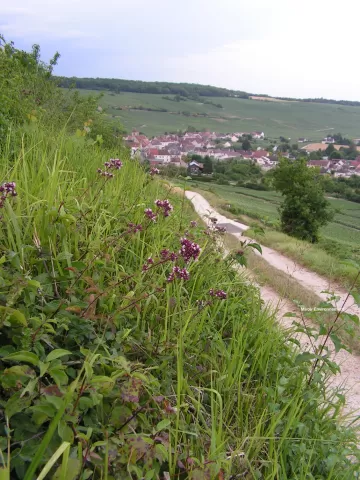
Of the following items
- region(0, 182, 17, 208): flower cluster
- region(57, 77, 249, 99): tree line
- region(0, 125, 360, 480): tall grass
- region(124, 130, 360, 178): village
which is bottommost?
region(124, 130, 360, 178): village

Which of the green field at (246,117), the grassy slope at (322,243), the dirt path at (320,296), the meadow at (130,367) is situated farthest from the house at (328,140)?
the meadow at (130,367)

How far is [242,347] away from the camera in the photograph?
8.84ft

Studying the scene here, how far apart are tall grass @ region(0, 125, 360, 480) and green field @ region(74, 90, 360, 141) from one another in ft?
349

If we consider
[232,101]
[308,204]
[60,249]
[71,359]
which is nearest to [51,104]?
[60,249]

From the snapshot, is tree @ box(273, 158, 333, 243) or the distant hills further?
the distant hills

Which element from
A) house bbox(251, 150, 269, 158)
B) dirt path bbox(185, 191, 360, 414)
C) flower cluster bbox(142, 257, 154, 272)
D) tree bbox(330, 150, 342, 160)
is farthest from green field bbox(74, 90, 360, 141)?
flower cluster bbox(142, 257, 154, 272)

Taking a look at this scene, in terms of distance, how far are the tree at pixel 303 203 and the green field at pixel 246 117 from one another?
3048 inches

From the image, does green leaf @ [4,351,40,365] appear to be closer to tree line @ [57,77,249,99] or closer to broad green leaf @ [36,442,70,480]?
broad green leaf @ [36,442,70,480]

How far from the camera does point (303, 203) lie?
102ft

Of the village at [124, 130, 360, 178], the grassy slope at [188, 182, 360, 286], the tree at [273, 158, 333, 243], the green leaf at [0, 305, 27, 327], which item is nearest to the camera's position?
the green leaf at [0, 305, 27, 327]

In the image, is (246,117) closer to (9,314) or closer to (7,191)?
(7,191)

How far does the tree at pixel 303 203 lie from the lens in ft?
101

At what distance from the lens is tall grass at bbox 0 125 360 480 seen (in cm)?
155

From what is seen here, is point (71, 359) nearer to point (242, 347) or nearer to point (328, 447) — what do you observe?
point (242, 347)
